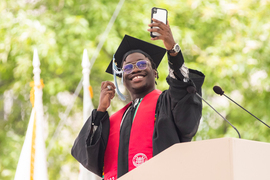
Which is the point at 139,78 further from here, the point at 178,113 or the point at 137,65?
the point at 178,113

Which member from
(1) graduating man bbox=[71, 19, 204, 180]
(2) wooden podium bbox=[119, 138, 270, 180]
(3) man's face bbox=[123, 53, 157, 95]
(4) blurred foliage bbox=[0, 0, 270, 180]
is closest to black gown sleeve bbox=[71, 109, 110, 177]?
(1) graduating man bbox=[71, 19, 204, 180]

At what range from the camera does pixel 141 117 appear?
2.74m

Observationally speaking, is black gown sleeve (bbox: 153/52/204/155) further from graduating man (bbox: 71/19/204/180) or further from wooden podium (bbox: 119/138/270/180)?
wooden podium (bbox: 119/138/270/180)

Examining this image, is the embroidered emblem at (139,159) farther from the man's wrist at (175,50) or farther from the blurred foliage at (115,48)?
the blurred foliage at (115,48)

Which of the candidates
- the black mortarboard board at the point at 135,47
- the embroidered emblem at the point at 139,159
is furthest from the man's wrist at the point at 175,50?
the black mortarboard board at the point at 135,47

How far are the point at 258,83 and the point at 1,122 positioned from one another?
3889 millimetres

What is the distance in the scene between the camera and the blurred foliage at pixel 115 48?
17.3ft

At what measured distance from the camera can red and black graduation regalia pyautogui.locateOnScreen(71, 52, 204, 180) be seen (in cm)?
237

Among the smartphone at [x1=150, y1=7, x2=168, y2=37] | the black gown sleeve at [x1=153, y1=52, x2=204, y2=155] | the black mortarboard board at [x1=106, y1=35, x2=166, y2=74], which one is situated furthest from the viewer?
the black mortarboard board at [x1=106, y1=35, x2=166, y2=74]

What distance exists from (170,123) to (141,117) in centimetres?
33

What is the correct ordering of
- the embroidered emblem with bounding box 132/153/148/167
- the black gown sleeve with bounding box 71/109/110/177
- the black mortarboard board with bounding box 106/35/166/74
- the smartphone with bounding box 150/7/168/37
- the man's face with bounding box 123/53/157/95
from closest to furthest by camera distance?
the smartphone with bounding box 150/7/168/37, the embroidered emblem with bounding box 132/153/148/167, the black gown sleeve with bounding box 71/109/110/177, the man's face with bounding box 123/53/157/95, the black mortarboard board with bounding box 106/35/166/74

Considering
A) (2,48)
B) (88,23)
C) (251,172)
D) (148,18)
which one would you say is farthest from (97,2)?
(251,172)

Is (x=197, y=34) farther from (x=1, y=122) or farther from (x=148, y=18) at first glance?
(x=1, y=122)

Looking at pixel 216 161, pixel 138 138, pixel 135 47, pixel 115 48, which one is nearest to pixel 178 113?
pixel 138 138
